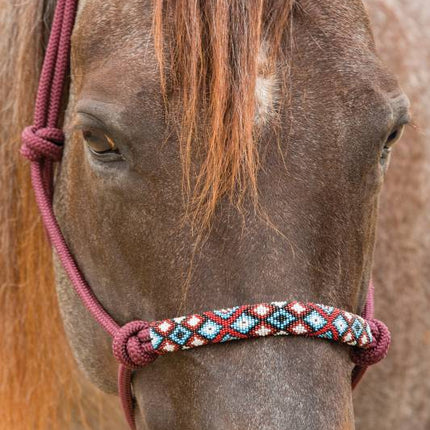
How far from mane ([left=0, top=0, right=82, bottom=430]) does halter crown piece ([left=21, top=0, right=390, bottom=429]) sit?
146mm

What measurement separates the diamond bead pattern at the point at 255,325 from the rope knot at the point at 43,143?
24.3 inches

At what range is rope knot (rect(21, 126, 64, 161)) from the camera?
198 centimetres

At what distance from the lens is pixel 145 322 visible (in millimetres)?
1687

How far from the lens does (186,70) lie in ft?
5.17

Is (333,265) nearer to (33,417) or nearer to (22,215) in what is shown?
(22,215)

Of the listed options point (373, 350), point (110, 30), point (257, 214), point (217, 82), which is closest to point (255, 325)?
point (257, 214)

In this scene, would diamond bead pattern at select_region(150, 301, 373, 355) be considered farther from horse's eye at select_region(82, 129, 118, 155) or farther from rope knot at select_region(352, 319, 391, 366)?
horse's eye at select_region(82, 129, 118, 155)

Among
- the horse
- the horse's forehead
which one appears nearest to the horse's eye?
the horse

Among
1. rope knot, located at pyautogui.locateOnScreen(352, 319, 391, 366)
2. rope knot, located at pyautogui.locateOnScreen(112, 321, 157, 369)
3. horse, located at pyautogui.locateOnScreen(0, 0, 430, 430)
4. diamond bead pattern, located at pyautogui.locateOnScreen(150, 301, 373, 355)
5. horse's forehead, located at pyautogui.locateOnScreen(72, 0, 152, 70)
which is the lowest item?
rope knot, located at pyautogui.locateOnScreen(352, 319, 391, 366)

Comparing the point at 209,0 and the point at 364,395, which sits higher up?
the point at 209,0

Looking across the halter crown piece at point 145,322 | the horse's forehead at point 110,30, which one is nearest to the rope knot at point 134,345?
the halter crown piece at point 145,322

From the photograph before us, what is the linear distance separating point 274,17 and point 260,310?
0.61 m

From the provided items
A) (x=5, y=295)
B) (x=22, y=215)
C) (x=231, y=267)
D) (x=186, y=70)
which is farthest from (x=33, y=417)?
(x=186, y=70)

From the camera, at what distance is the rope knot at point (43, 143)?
1.98 meters
